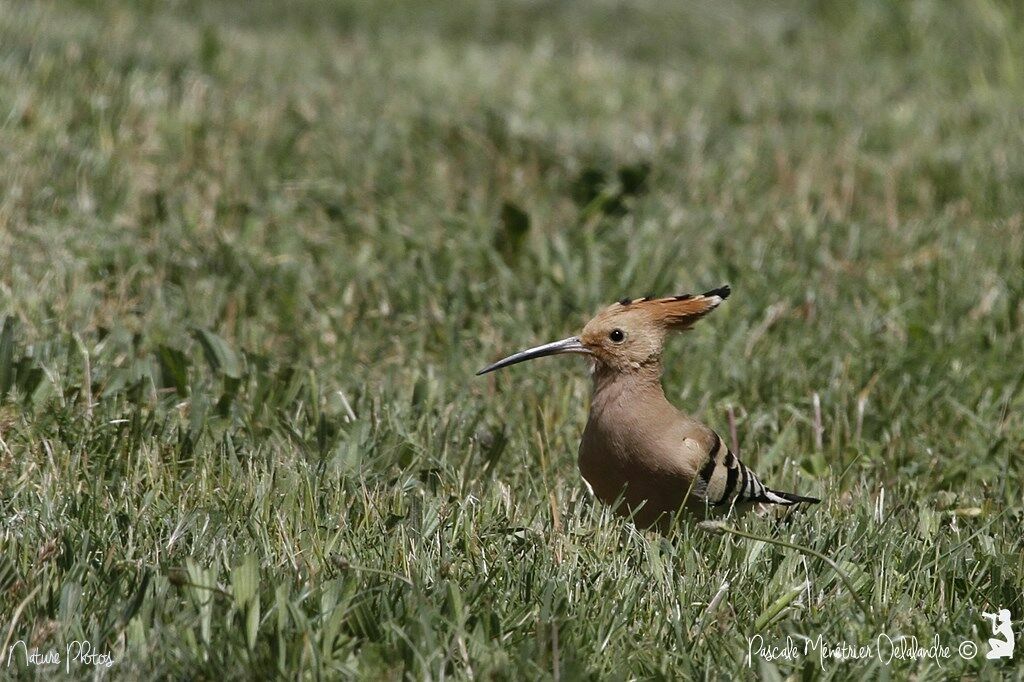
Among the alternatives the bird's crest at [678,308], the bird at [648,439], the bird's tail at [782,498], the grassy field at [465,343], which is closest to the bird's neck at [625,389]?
the bird at [648,439]

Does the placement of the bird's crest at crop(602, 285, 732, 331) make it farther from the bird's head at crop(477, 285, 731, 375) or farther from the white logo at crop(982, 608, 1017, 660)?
the white logo at crop(982, 608, 1017, 660)

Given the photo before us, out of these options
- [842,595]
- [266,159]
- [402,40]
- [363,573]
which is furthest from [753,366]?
[402,40]

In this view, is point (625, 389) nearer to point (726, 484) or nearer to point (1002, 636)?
point (726, 484)

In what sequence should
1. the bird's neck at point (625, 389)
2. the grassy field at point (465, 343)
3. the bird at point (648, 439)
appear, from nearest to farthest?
1. the grassy field at point (465, 343)
2. the bird at point (648, 439)
3. the bird's neck at point (625, 389)

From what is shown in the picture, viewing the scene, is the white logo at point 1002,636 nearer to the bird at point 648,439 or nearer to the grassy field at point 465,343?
the grassy field at point 465,343

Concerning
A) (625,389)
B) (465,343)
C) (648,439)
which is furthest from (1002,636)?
(465,343)

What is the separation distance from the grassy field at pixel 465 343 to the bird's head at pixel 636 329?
0.37 meters

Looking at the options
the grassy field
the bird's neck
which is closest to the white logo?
the grassy field

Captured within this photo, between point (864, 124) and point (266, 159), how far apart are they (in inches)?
134

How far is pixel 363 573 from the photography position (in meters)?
2.78

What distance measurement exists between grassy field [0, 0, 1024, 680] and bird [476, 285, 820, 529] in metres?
0.12

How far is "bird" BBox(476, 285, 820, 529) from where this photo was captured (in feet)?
11.2

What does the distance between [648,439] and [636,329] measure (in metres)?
0.37

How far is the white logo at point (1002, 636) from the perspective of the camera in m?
2.76
